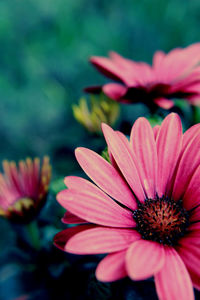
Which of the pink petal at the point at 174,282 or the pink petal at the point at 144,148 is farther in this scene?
the pink petal at the point at 144,148

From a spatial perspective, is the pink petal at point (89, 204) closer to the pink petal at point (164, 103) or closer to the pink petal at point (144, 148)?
the pink petal at point (144, 148)

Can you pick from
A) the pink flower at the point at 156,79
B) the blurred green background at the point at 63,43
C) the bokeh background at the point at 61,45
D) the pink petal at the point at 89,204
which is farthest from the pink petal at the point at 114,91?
the blurred green background at the point at 63,43

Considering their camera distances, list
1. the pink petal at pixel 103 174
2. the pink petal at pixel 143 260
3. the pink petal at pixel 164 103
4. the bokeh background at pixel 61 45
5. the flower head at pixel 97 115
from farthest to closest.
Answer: the bokeh background at pixel 61 45 < the flower head at pixel 97 115 < the pink petal at pixel 164 103 < the pink petal at pixel 103 174 < the pink petal at pixel 143 260

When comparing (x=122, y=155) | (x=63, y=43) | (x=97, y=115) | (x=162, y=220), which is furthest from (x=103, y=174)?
(x=63, y=43)

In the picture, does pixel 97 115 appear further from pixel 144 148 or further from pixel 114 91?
pixel 144 148

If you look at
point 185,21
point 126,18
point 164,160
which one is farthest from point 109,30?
point 164,160
